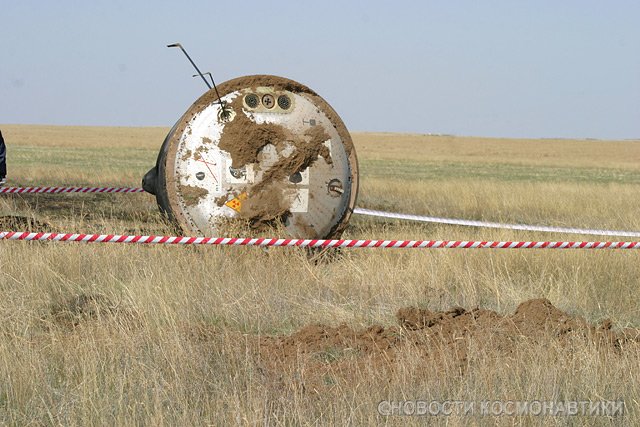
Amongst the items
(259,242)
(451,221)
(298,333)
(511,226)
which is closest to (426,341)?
(298,333)

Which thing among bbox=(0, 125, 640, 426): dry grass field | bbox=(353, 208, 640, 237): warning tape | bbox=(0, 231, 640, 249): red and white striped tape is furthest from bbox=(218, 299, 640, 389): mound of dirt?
bbox=(353, 208, 640, 237): warning tape

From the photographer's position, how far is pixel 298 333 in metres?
6.50

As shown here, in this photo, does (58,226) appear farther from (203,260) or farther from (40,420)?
(40,420)

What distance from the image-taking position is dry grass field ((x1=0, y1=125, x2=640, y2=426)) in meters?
4.91

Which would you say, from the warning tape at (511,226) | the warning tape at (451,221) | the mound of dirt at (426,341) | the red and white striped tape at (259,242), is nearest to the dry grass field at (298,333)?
the mound of dirt at (426,341)

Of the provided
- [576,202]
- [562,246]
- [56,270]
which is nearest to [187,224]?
[56,270]

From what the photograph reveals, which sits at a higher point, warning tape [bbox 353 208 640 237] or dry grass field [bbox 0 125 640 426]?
dry grass field [bbox 0 125 640 426]

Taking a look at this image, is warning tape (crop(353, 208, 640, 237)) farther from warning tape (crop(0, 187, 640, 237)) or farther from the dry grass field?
the dry grass field

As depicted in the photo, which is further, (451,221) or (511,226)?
(451,221)

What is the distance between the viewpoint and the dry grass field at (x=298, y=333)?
4.91 metres

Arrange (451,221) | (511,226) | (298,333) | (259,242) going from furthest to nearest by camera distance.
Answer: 1. (451,221)
2. (511,226)
3. (259,242)
4. (298,333)

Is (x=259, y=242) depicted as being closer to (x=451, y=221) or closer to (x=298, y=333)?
(x=298, y=333)

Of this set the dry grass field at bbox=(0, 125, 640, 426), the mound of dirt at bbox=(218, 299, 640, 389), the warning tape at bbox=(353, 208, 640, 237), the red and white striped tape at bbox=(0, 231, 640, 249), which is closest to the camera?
the dry grass field at bbox=(0, 125, 640, 426)

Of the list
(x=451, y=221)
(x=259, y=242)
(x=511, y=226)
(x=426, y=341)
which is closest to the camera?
(x=426, y=341)
